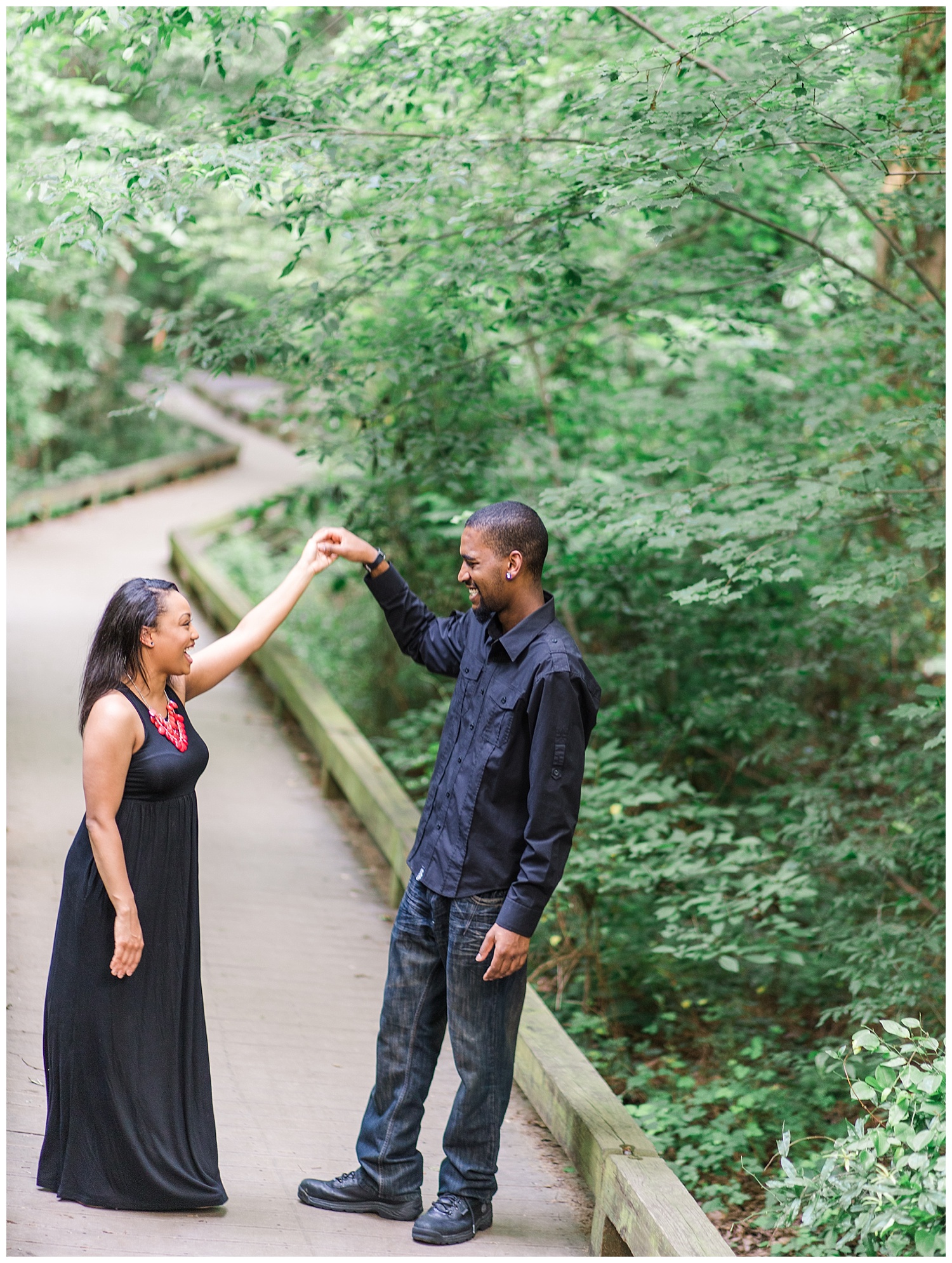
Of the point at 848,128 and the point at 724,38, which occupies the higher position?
the point at 724,38

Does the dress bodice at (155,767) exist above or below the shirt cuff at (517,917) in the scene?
above

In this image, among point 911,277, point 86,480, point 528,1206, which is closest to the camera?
point 528,1206

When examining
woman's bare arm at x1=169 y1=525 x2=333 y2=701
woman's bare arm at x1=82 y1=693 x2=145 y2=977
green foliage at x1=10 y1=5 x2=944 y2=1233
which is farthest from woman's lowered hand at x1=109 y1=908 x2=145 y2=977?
green foliage at x1=10 y1=5 x2=944 y2=1233

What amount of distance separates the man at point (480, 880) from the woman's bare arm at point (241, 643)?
1.89ft

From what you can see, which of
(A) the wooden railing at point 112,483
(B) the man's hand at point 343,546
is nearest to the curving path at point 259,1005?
(B) the man's hand at point 343,546

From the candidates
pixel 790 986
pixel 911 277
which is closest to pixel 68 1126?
pixel 790 986

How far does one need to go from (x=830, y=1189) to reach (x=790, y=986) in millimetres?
4280

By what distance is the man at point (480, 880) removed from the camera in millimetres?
3283

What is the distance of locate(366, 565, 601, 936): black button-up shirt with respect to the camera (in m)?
3.27

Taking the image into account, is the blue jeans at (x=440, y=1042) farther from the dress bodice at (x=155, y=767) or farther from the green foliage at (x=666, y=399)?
the green foliage at (x=666, y=399)

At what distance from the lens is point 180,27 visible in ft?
16.0

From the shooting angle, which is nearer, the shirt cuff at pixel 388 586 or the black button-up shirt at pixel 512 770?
the black button-up shirt at pixel 512 770

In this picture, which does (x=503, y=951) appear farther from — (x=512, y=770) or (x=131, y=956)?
(x=131, y=956)

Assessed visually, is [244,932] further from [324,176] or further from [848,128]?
[848,128]
